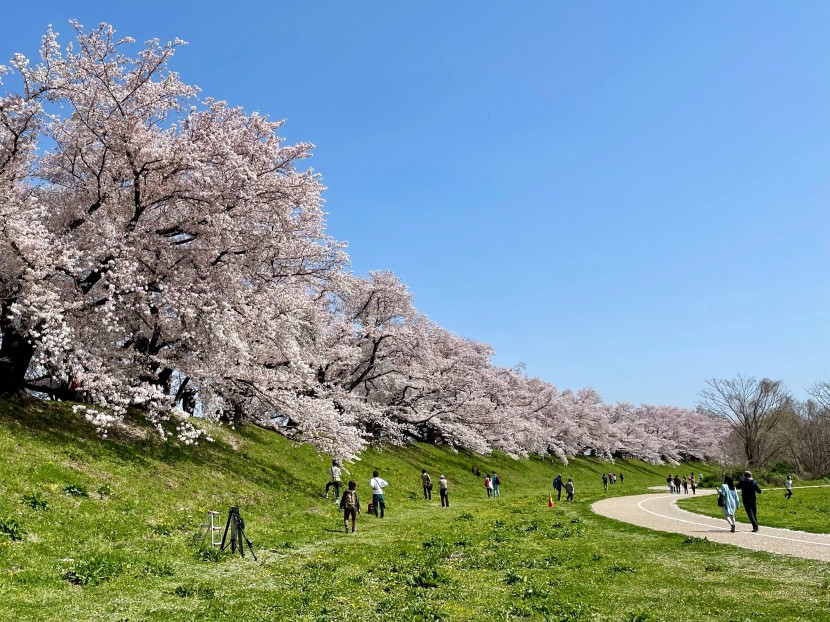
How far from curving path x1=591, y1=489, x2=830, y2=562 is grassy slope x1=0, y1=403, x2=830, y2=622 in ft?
4.58

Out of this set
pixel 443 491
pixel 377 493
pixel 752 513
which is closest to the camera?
pixel 752 513

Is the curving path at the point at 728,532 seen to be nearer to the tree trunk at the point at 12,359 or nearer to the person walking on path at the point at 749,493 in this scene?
the person walking on path at the point at 749,493

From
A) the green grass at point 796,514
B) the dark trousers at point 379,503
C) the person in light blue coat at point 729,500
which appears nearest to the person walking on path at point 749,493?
the person in light blue coat at point 729,500

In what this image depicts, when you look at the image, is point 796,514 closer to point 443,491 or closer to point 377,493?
point 443,491

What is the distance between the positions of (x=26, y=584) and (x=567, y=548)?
15004 millimetres

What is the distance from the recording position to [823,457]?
83.4 m

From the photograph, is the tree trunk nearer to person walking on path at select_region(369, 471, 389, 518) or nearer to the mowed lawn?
person walking on path at select_region(369, 471, 389, 518)

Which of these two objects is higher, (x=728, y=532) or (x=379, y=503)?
(x=379, y=503)

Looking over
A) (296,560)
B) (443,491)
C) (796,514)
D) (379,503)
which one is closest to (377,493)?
(379,503)

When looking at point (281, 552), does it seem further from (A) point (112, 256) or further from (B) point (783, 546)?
(B) point (783, 546)

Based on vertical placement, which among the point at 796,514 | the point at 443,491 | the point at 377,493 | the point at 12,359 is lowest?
the point at 796,514

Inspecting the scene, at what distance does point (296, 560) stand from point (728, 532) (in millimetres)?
17569

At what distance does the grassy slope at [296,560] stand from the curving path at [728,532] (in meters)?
1.40

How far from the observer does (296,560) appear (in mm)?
14883
